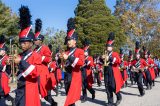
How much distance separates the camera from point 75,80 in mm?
9930

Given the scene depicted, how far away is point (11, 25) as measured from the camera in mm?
34750

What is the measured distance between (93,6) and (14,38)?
624 inches

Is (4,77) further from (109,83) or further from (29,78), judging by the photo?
(29,78)

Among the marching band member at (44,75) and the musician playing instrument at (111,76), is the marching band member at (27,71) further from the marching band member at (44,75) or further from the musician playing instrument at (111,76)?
the musician playing instrument at (111,76)

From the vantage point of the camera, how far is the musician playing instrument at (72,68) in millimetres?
9633

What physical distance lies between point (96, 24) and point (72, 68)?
1423 inches

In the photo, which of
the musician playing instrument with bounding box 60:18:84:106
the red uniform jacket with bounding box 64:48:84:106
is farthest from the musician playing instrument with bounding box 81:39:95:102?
the red uniform jacket with bounding box 64:48:84:106

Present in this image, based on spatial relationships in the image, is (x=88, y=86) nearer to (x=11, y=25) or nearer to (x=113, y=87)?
(x=113, y=87)

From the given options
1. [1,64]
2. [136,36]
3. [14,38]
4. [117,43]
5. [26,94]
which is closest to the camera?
[26,94]

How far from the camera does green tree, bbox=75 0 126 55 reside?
148 ft

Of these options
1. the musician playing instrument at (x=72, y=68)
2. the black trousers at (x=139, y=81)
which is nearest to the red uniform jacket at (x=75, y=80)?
the musician playing instrument at (x=72, y=68)

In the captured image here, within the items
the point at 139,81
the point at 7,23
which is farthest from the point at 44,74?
the point at 7,23

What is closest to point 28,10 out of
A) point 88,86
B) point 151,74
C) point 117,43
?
point 88,86

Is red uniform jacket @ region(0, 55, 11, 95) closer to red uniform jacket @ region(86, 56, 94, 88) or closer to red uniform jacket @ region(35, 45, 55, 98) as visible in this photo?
red uniform jacket @ region(35, 45, 55, 98)
